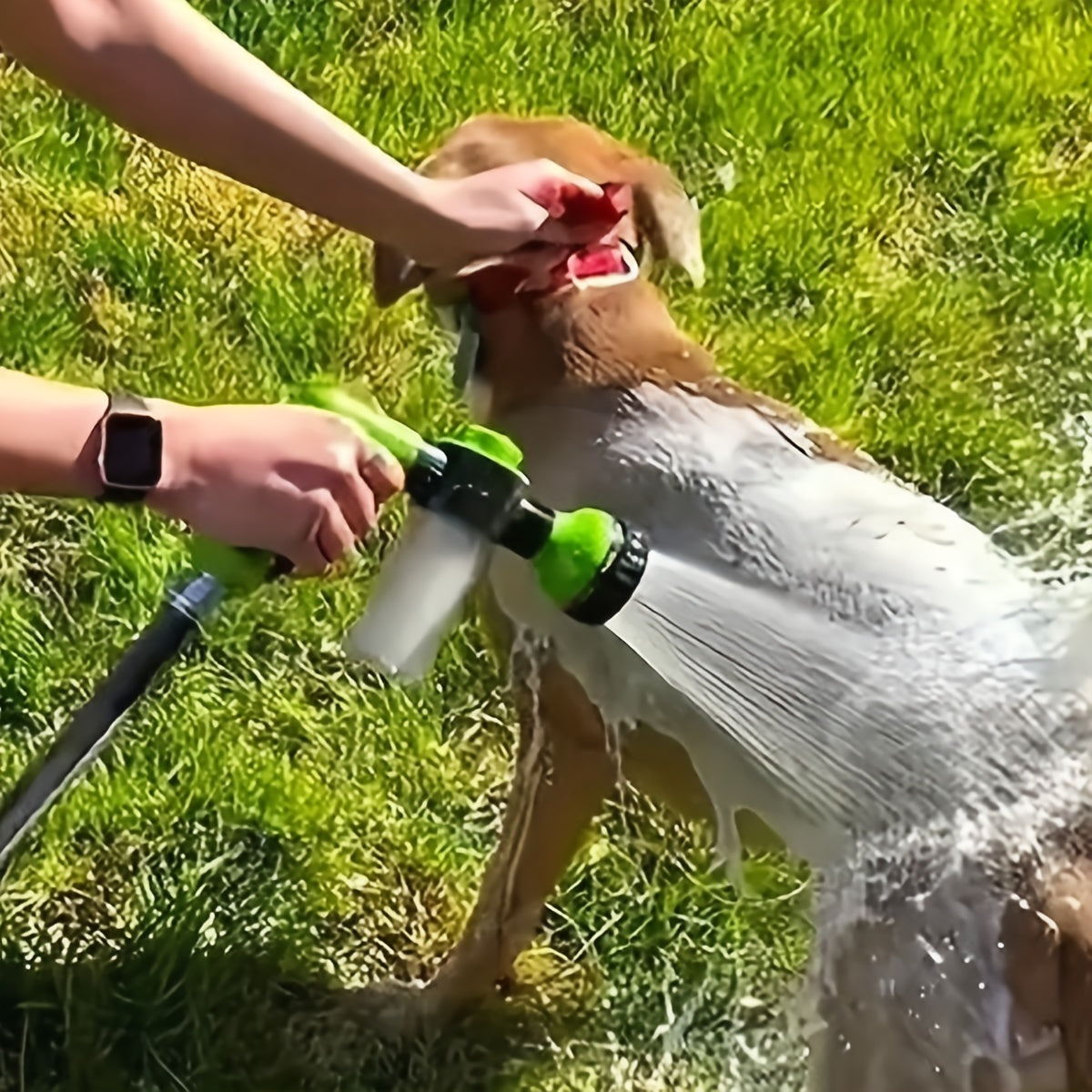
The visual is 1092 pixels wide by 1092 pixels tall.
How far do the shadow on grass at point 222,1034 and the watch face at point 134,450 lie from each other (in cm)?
101

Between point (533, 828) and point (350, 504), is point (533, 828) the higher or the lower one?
the lower one

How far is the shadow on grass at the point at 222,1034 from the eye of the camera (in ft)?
7.20

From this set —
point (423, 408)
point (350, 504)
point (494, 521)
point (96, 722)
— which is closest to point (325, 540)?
point (350, 504)

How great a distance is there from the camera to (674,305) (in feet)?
10.1

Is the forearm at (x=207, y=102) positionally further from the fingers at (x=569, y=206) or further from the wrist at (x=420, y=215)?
the fingers at (x=569, y=206)

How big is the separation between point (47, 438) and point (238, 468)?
15 cm

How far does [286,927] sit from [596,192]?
102 cm

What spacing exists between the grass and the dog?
0.19 m

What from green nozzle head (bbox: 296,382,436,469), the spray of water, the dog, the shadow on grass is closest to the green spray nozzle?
green nozzle head (bbox: 296,382,436,469)

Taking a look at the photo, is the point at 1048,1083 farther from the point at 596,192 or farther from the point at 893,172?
the point at 893,172

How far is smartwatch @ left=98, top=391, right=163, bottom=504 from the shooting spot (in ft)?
4.67

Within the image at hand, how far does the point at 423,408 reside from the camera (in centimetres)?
288

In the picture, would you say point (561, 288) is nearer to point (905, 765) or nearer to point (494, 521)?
point (494, 521)

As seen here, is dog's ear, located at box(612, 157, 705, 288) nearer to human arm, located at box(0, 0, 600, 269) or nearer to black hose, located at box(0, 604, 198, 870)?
human arm, located at box(0, 0, 600, 269)
